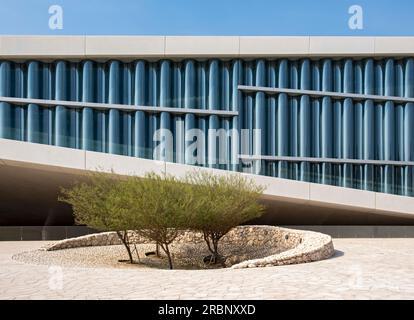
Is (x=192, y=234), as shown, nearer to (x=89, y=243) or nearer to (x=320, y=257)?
(x=89, y=243)

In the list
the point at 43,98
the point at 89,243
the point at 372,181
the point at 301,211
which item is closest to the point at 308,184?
the point at 301,211

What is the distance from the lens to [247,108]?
23.7 meters

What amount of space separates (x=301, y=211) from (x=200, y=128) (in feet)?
23.5

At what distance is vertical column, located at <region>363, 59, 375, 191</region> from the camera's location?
23.7m

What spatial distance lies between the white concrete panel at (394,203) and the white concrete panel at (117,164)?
1138 centimetres

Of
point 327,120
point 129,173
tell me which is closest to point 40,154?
point 129,173

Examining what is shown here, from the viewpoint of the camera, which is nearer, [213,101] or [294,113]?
[213,101]

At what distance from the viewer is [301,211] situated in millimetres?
24109

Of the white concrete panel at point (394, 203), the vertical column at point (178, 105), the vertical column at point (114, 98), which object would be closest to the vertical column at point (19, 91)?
the vertical column at point (114, 98)

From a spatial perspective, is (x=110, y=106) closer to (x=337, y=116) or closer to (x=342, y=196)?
(x=337, y=116)

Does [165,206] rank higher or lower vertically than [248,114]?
lower

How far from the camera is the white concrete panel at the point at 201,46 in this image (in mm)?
23078

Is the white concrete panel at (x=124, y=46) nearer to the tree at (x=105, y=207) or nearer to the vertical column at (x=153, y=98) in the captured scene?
the vertical column at (x=153, y=98)

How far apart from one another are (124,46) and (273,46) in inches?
308
